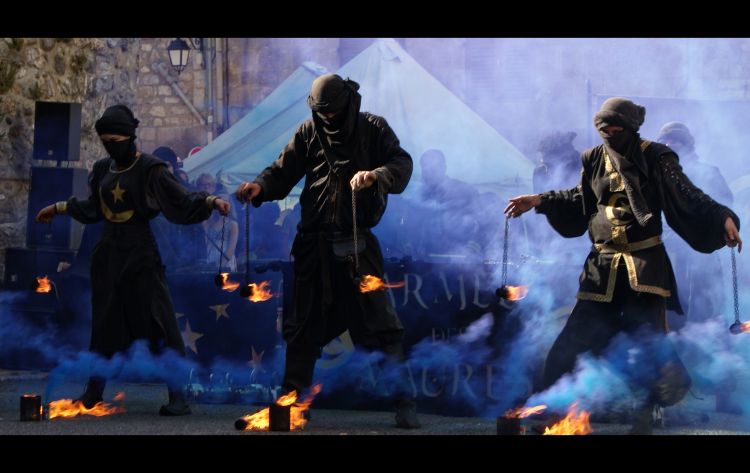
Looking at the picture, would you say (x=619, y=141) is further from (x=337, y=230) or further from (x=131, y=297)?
(x=131, y=297)

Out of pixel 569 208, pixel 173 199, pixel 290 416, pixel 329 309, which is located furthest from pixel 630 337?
pixel 173 199

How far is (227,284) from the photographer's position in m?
9.42

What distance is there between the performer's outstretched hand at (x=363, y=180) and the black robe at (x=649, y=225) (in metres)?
1.34

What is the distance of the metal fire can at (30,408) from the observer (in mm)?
9078

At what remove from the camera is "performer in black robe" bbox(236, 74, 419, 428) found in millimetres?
8711

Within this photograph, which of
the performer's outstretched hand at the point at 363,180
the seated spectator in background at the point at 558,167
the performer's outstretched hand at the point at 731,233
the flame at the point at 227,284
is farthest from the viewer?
the seated spectator in background at the point at 558,167

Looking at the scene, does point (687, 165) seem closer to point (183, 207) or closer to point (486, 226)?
point (486, 226)

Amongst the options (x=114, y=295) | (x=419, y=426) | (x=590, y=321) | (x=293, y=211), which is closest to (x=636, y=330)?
(x=590, y=321)

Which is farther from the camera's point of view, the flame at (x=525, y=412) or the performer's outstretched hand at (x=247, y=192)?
the performer's outstretched hand at (x=247, y=192)

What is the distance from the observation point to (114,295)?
371 inches

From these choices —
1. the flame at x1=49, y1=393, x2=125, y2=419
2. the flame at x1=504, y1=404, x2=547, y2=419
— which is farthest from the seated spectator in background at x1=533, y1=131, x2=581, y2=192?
the flame at x1=49, y1=393, x2=125, y2=419

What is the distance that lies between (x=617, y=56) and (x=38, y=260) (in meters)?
5.46

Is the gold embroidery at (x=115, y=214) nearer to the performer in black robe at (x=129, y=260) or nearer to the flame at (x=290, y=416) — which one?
the performer in black robe at (x=129, y=260)

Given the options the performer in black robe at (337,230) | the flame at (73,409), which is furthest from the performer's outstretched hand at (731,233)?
the flame at (73,409)
